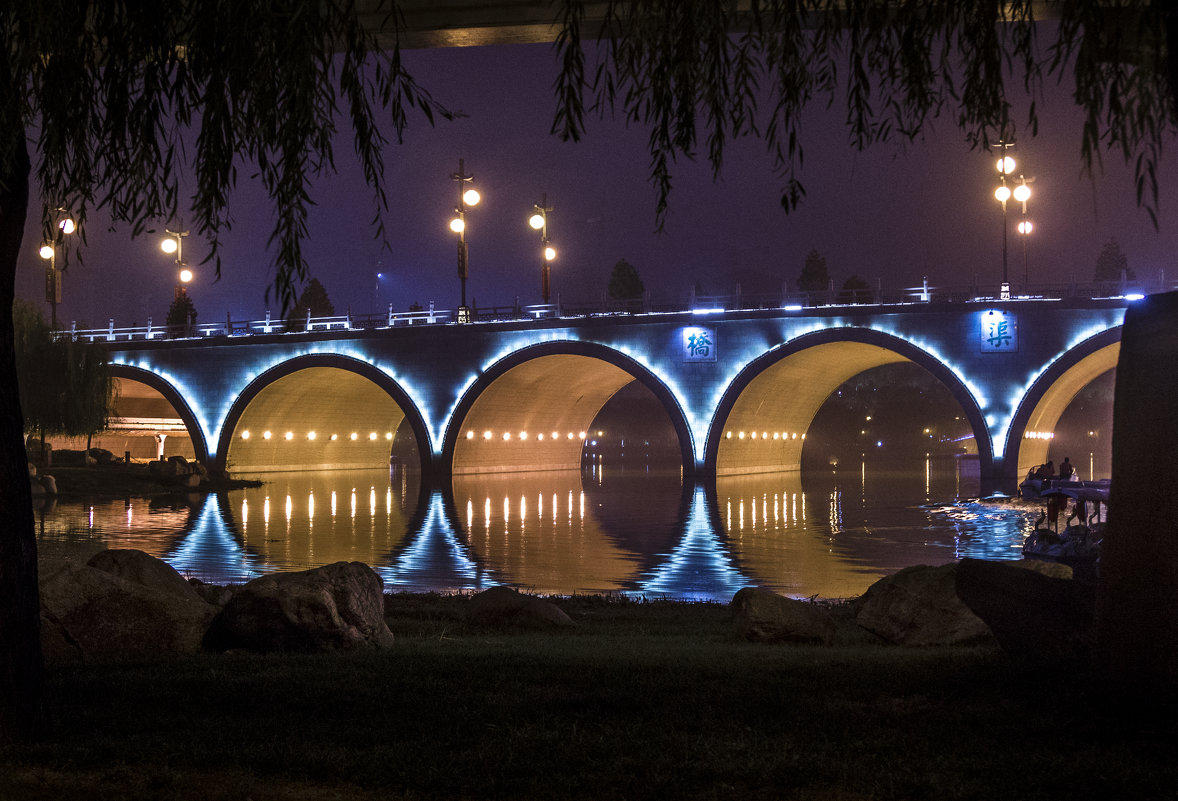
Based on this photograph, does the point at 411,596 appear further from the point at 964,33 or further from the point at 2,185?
the point at 964,33

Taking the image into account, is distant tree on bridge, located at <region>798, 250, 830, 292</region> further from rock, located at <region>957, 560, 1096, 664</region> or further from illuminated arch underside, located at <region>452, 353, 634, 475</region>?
rock, located at <region>957, 560, 1096, 664</region>

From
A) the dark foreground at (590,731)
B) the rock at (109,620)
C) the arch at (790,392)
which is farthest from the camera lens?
the arch at (790,392)

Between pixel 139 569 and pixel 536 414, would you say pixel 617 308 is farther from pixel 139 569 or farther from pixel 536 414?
pixel 139 569

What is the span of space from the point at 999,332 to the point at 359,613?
34.3m

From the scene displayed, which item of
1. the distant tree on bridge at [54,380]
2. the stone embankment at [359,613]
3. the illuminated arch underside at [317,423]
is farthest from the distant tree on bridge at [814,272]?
the stone embankment at [359,613]

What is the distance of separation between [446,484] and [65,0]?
40236mm

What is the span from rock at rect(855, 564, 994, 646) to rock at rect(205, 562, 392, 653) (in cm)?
454

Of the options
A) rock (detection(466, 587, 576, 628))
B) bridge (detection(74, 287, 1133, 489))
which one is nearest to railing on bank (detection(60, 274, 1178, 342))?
bridge (detection(74, 287, 1133, 489))

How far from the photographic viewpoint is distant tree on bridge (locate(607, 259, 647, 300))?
73.4 metres

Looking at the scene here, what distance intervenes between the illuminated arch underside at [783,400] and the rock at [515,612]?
3322 centimetres

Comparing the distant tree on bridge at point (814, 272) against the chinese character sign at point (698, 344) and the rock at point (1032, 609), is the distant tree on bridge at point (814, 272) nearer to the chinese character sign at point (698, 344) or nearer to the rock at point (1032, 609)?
the chinese character sign at point (698, 344)

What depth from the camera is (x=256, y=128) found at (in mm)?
6238

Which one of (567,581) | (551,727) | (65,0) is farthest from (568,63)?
(567,581)

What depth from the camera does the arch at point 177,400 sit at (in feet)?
171
